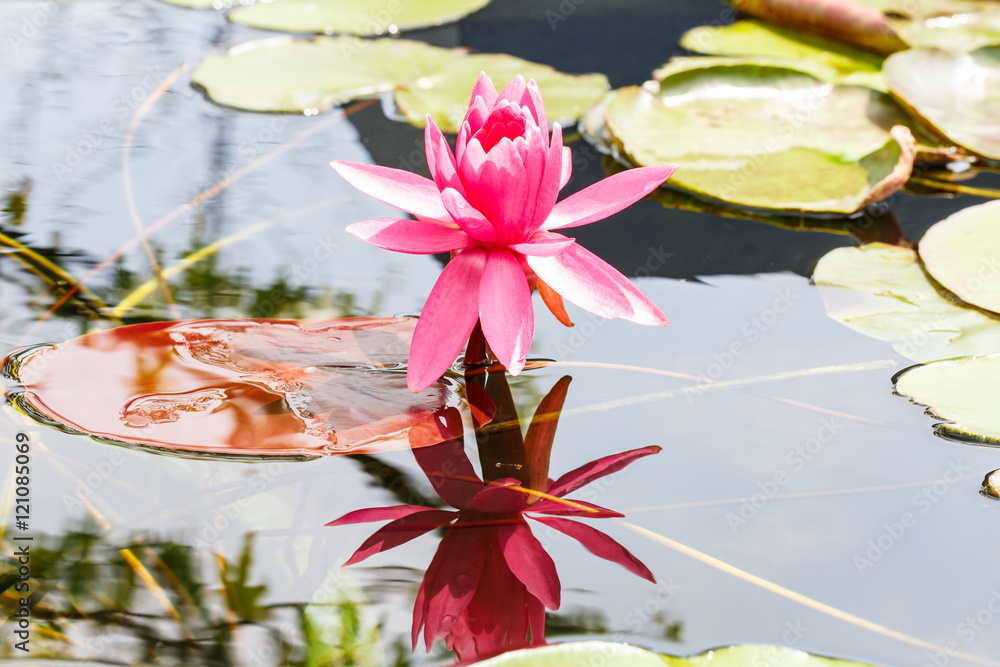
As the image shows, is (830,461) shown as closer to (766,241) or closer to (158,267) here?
(766,241)

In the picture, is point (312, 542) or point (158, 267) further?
point (158, 267)

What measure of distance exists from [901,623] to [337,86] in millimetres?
1739

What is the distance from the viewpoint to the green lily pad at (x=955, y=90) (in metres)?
1.67

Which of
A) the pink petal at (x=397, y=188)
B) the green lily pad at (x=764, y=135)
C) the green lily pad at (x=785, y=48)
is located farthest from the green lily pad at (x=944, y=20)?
the pink petal at (x=397, y=188)

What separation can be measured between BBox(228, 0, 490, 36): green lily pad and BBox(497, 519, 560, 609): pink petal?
189 centimetres

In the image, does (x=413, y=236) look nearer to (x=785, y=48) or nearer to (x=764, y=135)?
(x=764, y=135)

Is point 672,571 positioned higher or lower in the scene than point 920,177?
lower

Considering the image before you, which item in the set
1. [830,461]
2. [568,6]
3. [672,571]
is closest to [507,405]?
[672,571]

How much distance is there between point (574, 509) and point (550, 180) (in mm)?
430

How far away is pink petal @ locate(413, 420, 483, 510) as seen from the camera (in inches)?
35.8

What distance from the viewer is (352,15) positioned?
2316 millimetres

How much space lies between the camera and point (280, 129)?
176 centimetres

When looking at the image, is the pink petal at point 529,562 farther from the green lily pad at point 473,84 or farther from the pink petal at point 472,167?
the green lily pad at point 473,84

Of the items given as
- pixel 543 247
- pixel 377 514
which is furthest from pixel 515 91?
pixel 377 514
